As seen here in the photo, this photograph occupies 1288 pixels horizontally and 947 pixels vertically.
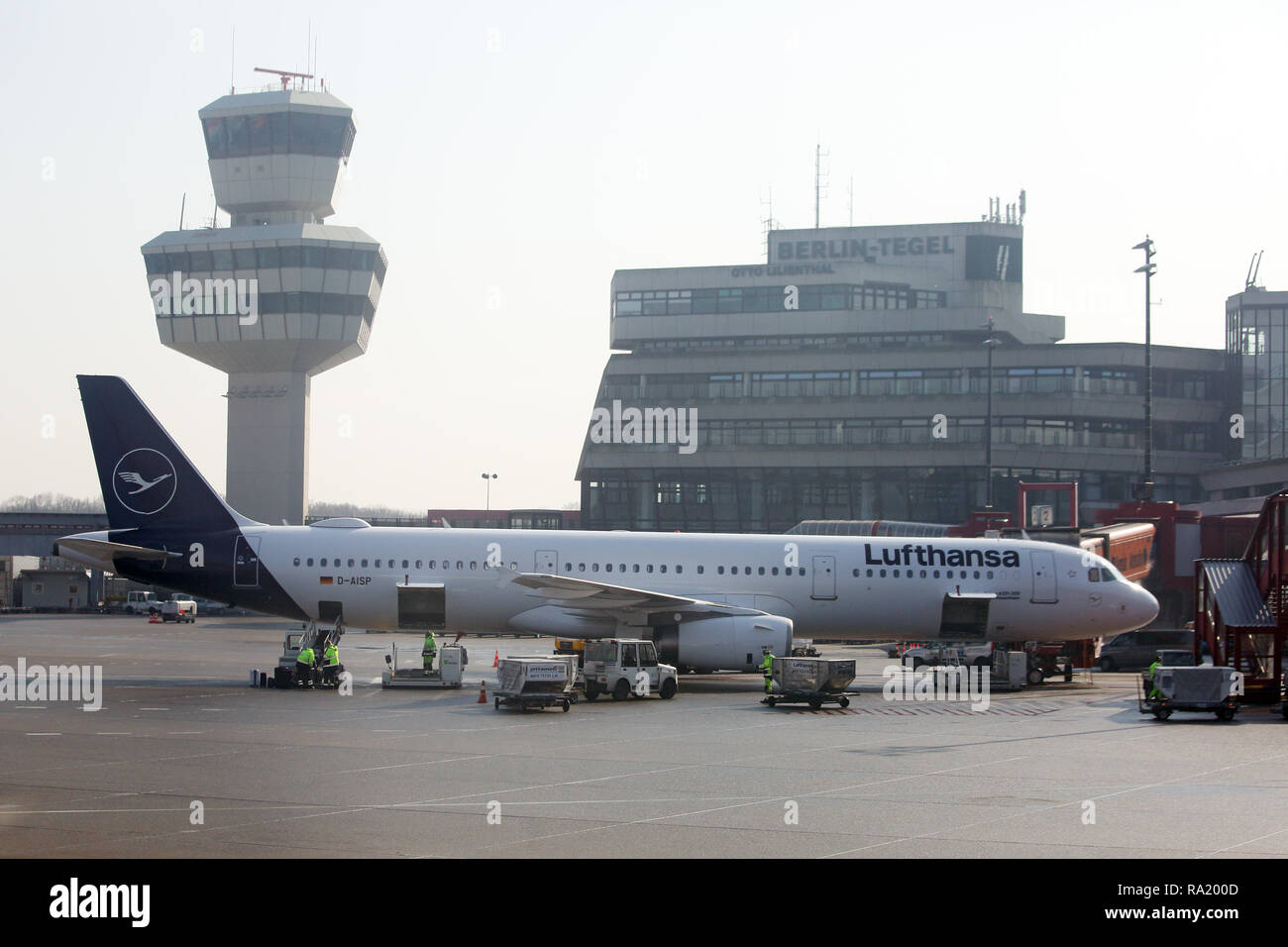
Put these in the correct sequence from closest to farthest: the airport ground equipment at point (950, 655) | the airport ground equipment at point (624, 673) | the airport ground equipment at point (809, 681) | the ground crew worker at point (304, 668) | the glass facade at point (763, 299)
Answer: the airport ground equipment at point (809, 681)
the airport ground equipment at point (624, 673)
the ground crew worker at point (304, 668)
the airport ground equipment at point (950, 655)
the glass facade at point (763, 299)

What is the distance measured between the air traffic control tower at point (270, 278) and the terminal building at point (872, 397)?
26.2 metres

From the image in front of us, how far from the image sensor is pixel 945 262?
101500 millimetres

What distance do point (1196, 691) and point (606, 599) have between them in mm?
15105

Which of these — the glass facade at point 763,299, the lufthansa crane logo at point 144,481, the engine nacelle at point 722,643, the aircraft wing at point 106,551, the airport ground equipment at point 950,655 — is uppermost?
the glass facade at point 763,299

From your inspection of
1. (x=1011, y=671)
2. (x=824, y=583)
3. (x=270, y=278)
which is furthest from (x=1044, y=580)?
(x=270, y=278)

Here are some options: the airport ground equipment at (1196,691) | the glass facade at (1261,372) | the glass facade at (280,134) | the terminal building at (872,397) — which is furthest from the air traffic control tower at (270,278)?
the airport ground equipment at (1196,691)

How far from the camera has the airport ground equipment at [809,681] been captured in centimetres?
3059

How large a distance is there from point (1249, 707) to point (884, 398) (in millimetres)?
60513

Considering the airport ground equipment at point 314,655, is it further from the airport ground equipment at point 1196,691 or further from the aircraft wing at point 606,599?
the airport ground equipment at point 1196,691

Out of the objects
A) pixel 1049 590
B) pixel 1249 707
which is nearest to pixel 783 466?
pixel 1049 590

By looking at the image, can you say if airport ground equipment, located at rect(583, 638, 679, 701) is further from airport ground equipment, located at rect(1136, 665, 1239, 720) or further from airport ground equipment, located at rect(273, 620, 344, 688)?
airport ground equipment, located at rect(1136, 665, 1239, 720)

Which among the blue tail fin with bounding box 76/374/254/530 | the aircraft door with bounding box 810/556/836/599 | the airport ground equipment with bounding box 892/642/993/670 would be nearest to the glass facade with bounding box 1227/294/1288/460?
the airport ground equipment with bounding box 892/642/993/670

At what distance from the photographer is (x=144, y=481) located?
36750mm
